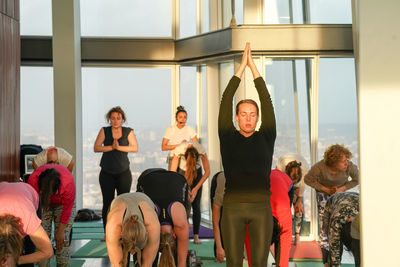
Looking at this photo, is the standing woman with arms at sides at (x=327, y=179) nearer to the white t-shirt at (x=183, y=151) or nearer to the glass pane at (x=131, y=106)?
the white t-shirt at (x=183, y=151)

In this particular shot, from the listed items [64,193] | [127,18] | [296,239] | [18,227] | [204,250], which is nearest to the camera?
A: [18,227]

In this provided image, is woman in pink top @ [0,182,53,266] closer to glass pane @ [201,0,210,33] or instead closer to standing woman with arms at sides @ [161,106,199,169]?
standing woman with arms at sides @ [161,106,199,169]

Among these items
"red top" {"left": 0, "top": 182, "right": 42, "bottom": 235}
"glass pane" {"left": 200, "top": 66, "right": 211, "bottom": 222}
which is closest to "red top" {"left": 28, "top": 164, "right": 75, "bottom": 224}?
"red top" {"left": 0, "top": 182, "right": 42, "bottom": 235}

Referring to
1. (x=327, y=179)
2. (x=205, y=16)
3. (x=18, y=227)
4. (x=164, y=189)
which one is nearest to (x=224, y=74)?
(x=205, y=16)

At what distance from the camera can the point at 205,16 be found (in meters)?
8.58

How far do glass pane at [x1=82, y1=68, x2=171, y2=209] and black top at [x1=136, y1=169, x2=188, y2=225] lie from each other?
16.7 feet

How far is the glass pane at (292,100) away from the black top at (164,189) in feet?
10.6

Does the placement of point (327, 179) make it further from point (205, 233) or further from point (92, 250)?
point (92, 250)

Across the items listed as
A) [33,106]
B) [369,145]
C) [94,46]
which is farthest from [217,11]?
[369,145]

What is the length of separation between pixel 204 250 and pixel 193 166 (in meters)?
0.86

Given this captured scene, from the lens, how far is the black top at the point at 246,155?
328 centimetres

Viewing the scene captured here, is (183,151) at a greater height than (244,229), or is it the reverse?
(183,151)

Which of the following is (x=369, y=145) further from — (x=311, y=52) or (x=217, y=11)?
(x=217, y=11)

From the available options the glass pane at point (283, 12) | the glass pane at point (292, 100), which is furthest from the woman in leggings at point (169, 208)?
the glass pane at point (283, 12)
